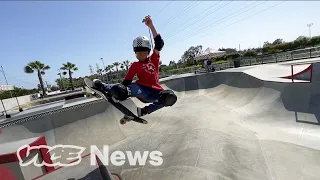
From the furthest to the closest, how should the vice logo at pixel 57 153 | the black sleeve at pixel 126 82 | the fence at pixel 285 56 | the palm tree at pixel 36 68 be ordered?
the palm tree at pixel 36 68 < the fence at pixel 285 56 < the vice logo at pixel 57 153 < the black sleeve at pixel 126 82

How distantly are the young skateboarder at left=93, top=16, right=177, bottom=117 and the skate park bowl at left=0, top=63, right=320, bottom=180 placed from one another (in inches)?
71.4

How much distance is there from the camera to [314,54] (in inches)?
752

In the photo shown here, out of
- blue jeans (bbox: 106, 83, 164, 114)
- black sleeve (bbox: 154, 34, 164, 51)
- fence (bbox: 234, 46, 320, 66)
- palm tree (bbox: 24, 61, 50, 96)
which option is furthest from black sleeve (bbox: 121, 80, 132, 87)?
palm tree (bbox: 24, 61, 50, 96)

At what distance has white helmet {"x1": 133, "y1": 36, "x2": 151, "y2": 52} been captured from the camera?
370 cm

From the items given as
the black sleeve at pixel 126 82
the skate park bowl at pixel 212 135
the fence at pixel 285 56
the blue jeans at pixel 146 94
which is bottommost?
the skate park bowl at pixel 212 135

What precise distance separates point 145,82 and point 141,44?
2.49 ft

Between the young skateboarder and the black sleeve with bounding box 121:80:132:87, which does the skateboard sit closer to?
the young skateboarder

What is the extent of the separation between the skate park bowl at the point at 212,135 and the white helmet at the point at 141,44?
2752 mm

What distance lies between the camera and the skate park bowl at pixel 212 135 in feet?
14.8

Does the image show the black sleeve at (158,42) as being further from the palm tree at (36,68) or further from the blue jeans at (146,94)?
the palm tree at (36,68)

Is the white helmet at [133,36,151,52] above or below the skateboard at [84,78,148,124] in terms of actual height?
above

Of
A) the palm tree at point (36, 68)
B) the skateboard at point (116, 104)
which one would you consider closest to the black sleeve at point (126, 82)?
the skateboard at point (116, 104)

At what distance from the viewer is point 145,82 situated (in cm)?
387

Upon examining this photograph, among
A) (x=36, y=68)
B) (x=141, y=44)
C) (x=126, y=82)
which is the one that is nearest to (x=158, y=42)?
(x=141, y=44)
